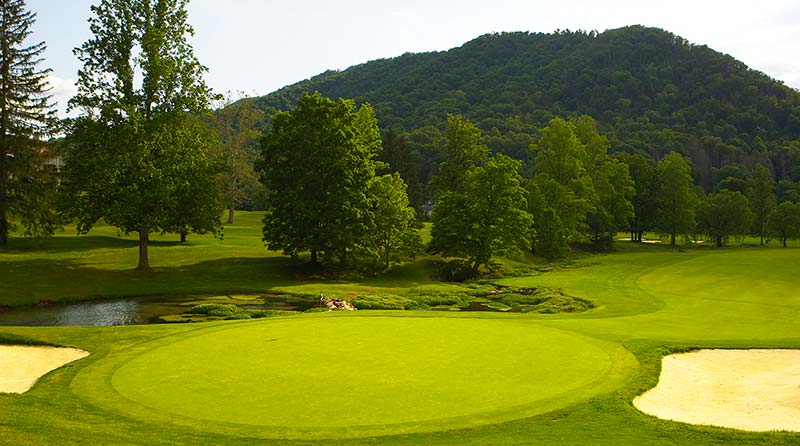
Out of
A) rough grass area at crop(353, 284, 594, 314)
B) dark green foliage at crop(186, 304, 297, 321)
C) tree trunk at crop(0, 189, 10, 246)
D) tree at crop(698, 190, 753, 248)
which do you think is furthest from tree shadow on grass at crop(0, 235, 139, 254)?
tree at crop(698, 190, 753, 248)

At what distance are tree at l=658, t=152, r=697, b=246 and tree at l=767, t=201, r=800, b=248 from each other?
1565 centimetres

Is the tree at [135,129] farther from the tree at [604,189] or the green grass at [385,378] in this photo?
the tree at [604,189]

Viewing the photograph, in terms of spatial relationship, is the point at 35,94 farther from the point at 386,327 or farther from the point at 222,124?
the point at 386,327

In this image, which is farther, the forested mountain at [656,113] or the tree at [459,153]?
the forested mountain at [656,113]

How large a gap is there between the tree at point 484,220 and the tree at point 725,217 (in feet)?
172

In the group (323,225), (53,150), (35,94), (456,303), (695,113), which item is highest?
(695,113)

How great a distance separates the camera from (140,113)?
40281 mm

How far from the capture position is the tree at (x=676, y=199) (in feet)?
280

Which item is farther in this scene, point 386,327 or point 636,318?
point 636,318

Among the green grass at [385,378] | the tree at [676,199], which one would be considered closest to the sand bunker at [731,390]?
the green grass at [385,378]

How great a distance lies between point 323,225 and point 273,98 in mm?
139422

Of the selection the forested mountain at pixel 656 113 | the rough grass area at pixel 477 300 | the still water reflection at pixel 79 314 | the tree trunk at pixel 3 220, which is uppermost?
the forested mountain at pixel 656 113

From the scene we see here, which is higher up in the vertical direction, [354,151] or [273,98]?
[273,98]

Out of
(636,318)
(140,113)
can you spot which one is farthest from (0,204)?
(636,318)
